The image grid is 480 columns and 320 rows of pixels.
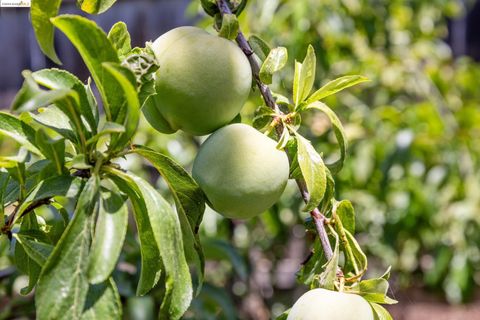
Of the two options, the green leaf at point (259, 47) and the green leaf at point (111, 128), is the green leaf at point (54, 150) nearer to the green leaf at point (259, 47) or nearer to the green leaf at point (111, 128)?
the green leaf at point (111, 128)

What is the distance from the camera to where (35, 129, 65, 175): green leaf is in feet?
1.48

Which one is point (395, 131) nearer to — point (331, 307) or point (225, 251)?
point (225, 251)

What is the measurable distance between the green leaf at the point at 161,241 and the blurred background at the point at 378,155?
0.70 m

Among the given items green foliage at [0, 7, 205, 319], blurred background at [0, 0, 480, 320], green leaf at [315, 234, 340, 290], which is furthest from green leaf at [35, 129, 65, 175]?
blurred background at [0, 0, 480, 320]

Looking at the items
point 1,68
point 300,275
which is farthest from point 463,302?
point 1,68

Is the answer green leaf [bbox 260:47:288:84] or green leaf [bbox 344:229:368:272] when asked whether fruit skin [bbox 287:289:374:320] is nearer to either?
green leaf [bbox 344:229:368:272]

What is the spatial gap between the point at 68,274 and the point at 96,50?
147mm

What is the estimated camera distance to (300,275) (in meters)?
0.61

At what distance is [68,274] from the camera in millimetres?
420

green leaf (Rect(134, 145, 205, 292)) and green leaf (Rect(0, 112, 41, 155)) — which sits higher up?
green leaf (Rect(0, 112, 41, 155))

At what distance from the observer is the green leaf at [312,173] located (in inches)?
20.3

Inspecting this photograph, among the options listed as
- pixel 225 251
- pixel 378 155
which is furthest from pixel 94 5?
pixel 378 155

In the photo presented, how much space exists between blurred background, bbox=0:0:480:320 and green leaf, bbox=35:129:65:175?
0.71m

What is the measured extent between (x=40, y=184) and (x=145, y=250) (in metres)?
0.09
